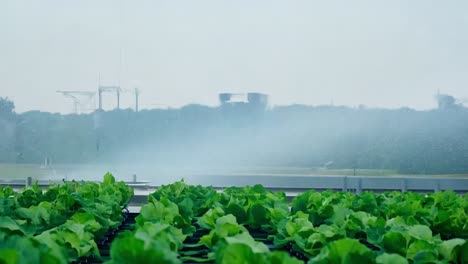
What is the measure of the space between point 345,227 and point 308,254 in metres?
0.54

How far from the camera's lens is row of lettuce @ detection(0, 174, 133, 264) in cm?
191

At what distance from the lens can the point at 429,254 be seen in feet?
7.51

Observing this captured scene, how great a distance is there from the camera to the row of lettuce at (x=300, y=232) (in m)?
1.89

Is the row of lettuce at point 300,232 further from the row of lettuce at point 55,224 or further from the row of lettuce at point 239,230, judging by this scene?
the row of lettuce at point 55,224

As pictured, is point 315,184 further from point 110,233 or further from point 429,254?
point 429,254

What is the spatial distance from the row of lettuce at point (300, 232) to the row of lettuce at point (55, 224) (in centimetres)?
20

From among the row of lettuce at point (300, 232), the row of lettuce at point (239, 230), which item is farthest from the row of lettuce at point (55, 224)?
the row of lettuce at point (300, 232)

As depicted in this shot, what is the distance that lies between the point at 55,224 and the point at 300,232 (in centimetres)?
122

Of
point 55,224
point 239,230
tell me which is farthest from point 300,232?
point 55,224

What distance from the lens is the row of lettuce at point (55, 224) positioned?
191 centimetres

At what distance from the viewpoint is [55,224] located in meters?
3.42

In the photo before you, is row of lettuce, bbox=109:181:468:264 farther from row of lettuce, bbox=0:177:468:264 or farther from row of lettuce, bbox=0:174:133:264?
row of lettuce, bbox=0:174:133:264

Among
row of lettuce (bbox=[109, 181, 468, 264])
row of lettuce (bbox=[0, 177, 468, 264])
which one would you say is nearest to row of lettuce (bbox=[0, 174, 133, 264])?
row of lettuce (bbox=[0, 177, 468, 264])

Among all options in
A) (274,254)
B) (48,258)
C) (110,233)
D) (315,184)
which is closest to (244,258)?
(274,254)
